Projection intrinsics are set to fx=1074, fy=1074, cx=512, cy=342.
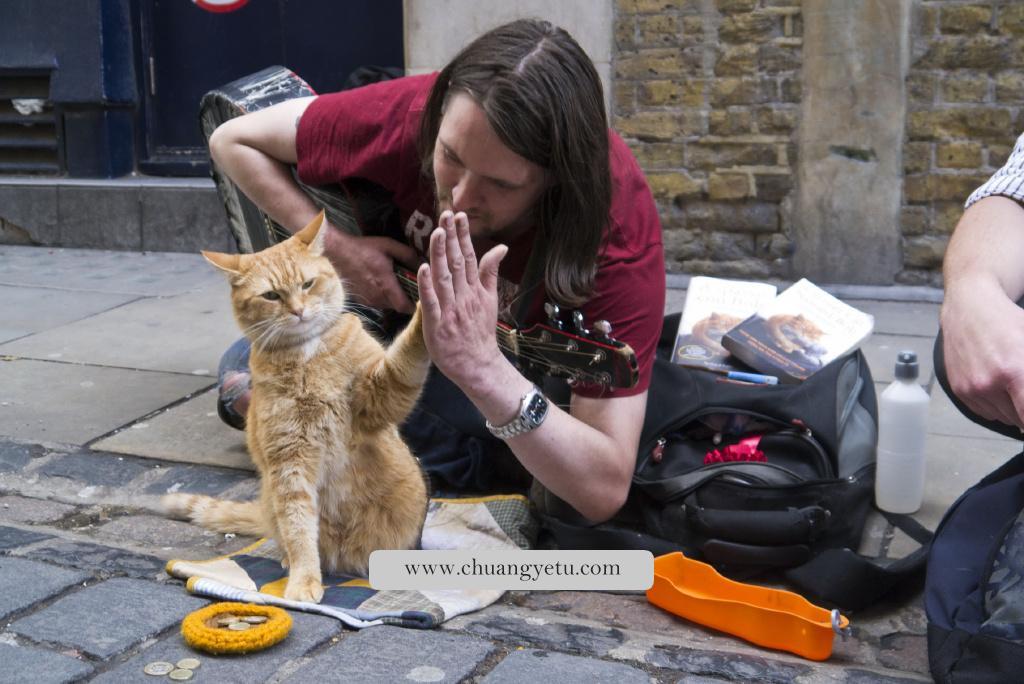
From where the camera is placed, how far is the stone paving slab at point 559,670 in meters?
1.68

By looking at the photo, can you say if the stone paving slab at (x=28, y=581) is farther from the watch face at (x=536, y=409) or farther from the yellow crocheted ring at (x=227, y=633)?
the watch face at (x=536, y=409)

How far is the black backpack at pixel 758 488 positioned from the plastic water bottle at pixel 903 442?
0.17ft

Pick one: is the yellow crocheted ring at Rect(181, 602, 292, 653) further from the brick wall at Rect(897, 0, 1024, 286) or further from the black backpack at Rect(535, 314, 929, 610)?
the brick wall at Rect(897, 0, 1024, 286)

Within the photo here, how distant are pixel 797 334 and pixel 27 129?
5.18 m

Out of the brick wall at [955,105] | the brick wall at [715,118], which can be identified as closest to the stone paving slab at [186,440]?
the brick wall at [715,118]

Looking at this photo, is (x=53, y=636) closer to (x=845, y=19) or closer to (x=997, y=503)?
(x=997, y=503)

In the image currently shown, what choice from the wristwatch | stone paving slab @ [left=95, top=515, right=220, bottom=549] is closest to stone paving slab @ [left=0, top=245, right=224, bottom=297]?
stone paving slab @ [left=95, top=515, right=220, bottom=549]

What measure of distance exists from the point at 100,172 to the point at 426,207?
433cm

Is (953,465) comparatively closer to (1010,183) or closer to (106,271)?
(1010,183)

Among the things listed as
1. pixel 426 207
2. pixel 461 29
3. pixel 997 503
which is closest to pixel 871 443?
pixel 997 503

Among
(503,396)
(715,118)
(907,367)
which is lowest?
(907,367)

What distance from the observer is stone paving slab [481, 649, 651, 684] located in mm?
1681

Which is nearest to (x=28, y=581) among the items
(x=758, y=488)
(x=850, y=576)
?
(x=758, y=488)

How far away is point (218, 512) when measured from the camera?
8.13 feet
